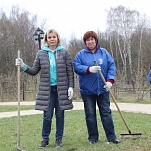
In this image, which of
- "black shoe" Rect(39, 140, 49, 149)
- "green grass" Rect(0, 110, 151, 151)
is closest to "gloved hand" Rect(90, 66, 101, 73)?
"green grass" Rect(0, 110, 151, 151)

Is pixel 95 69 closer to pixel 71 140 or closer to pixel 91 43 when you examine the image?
pixel 91 43

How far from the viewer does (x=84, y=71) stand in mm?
4770

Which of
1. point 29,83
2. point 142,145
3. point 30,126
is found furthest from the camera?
point 29,83

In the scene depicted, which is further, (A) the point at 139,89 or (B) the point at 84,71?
(A) the point at 139,89

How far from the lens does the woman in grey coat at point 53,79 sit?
4.83 m

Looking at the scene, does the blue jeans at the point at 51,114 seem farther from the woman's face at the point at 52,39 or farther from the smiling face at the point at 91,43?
the smiling face at the point at 91,43

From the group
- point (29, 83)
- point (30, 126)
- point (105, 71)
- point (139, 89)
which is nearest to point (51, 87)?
point (105, 71)

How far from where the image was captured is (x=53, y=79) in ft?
16.0

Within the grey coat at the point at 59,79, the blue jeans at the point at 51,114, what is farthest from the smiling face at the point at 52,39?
the blue jeans at the point at 51,114

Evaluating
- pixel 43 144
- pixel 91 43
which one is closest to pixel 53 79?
pixel 91 43

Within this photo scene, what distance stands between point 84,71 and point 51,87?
1.85 ft

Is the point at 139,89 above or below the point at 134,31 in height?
below

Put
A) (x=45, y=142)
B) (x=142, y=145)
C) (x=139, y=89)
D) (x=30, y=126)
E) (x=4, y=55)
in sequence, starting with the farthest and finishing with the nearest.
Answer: (x=4, y=55) < (x=139, y=89) < (x=30, y=126) < (x=45, y=142) < (x=142, y=145)

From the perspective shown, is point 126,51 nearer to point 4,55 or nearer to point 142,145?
point 4,55
